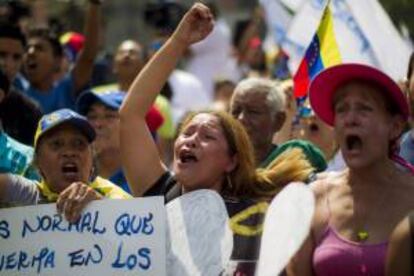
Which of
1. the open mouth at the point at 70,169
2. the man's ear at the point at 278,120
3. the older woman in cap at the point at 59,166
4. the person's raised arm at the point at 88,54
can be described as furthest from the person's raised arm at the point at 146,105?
the person's raised arm at the point at 88,54

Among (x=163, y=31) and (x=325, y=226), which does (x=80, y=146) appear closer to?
(x=325, y=226)

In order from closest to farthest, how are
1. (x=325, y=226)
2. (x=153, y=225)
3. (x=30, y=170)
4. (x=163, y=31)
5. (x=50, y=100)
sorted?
(x=325, y=226)
(x=153, y=225)
(x=30, y=170)
(x=50, y=100)
(x=163, y=31)

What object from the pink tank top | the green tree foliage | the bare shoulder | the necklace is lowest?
the pink tank top

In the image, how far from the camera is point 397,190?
586 centimetres

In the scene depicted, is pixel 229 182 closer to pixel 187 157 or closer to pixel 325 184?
pixel 187 157

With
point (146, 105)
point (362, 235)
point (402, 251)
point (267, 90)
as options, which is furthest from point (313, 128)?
point (402, 251)

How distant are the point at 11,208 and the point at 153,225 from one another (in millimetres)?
693

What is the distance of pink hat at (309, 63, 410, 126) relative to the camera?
5.87m

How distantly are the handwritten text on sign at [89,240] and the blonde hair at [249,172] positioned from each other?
0.43 meters

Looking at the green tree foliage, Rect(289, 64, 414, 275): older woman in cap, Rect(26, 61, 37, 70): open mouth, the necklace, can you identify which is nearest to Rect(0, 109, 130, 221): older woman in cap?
Rect(289, 64, 414, 275): older woman in cap

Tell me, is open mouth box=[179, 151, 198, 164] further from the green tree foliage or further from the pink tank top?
the green tree foliage

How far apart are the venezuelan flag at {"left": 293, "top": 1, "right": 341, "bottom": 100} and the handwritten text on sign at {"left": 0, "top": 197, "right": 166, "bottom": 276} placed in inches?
93.6

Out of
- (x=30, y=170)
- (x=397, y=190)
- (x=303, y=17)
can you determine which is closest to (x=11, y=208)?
(x=30, y=170)

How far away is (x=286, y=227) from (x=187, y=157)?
921 millimetres
